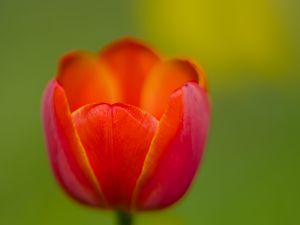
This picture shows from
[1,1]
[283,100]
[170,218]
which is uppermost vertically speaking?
[1,1]

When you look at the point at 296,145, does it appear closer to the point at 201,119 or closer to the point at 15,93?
the point at 15,93

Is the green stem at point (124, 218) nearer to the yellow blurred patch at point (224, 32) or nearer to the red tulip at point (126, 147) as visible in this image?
the red tulip at point (126, 147)

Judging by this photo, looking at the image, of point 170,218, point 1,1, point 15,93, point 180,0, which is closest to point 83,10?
point 1,1

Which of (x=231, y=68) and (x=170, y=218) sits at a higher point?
(x=231, y=68)

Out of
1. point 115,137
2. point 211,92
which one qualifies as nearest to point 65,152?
point 115,137

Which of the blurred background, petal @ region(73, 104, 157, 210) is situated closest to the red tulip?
petal @ region(73, 104, 157, 210)

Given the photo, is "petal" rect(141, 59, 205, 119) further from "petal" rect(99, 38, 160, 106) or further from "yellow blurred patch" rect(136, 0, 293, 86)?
"yellow blurred patch" rect(136, 0, 293, 86)

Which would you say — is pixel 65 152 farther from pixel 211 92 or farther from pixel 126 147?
pixel 211 92
